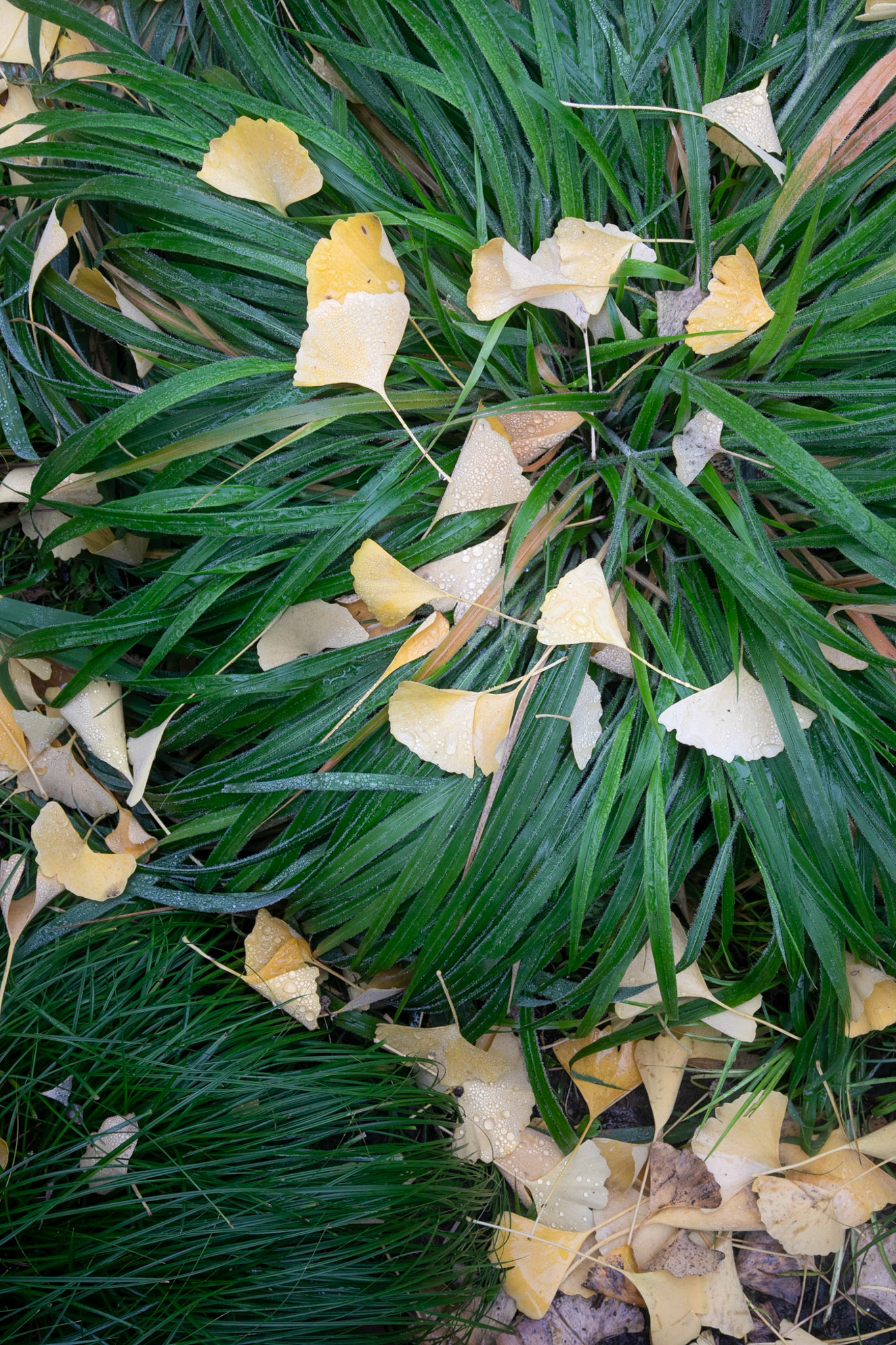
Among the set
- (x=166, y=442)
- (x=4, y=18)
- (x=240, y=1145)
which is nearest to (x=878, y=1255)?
(x=240, y=1145)

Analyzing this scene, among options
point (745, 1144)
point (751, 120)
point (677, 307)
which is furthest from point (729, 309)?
point (745, 1144)

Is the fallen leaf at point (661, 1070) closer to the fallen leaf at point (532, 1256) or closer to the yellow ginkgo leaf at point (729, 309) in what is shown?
the fallen leaf at point (532, 1256)

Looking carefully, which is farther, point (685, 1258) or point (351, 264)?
point (685, 1258)

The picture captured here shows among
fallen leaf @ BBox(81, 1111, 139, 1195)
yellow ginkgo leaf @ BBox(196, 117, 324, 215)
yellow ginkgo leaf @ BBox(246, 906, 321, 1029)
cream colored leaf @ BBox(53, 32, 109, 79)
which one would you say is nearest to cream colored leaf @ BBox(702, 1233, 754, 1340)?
yellow ginkgo leaf @ BBox(246, 906, 321, 1029)

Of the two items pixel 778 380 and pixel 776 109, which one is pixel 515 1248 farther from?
pixel 776 109

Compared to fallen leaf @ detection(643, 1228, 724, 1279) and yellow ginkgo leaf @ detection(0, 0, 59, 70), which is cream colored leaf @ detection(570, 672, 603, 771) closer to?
fallen leaf @ detection(643, 1228, 724, 1279)

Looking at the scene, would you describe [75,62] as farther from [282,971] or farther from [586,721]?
[282,971]
